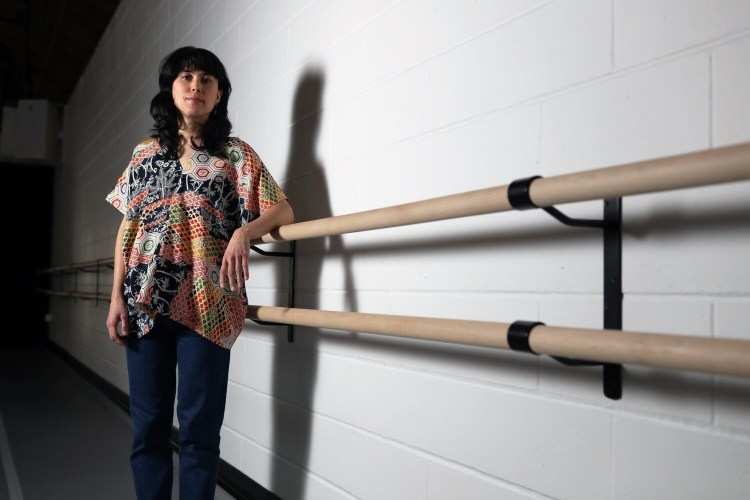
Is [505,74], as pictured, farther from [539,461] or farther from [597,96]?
[539,461]

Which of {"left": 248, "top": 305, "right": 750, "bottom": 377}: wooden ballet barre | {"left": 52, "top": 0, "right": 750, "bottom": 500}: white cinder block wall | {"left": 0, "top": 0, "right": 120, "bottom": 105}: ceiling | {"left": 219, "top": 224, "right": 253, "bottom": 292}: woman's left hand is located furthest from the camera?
{"left": 0, "top": 0, "right": 120, "bottom": 105}: ceiling

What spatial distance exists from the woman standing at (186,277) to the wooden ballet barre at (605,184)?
59cm

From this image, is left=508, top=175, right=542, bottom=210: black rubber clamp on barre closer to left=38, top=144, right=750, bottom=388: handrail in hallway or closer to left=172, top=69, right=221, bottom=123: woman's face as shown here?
left=38, top=144, right=750, bottom=388: handrail in hallway

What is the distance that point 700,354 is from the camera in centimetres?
68

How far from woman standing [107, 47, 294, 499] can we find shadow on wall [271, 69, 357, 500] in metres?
0.17

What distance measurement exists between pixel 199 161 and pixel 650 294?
1.16m

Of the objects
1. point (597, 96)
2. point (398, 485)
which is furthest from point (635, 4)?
point (398, 485)

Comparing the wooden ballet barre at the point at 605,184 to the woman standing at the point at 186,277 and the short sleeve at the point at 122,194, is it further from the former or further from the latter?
the short sleeve at the point at 122,194

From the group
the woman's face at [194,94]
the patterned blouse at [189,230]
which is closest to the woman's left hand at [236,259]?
the patterned blouse at [189,230]

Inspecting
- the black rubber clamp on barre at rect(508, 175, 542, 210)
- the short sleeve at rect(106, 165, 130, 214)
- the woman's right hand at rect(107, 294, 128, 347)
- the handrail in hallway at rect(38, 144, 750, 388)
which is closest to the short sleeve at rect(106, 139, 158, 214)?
the short sleeve at rect(106, 165, 130, 214)

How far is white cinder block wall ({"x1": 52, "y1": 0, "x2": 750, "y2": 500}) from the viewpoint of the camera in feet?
2.82

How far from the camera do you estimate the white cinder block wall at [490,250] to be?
86 centimetres

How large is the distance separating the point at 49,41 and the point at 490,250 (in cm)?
538

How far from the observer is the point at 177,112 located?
69.2 inches
